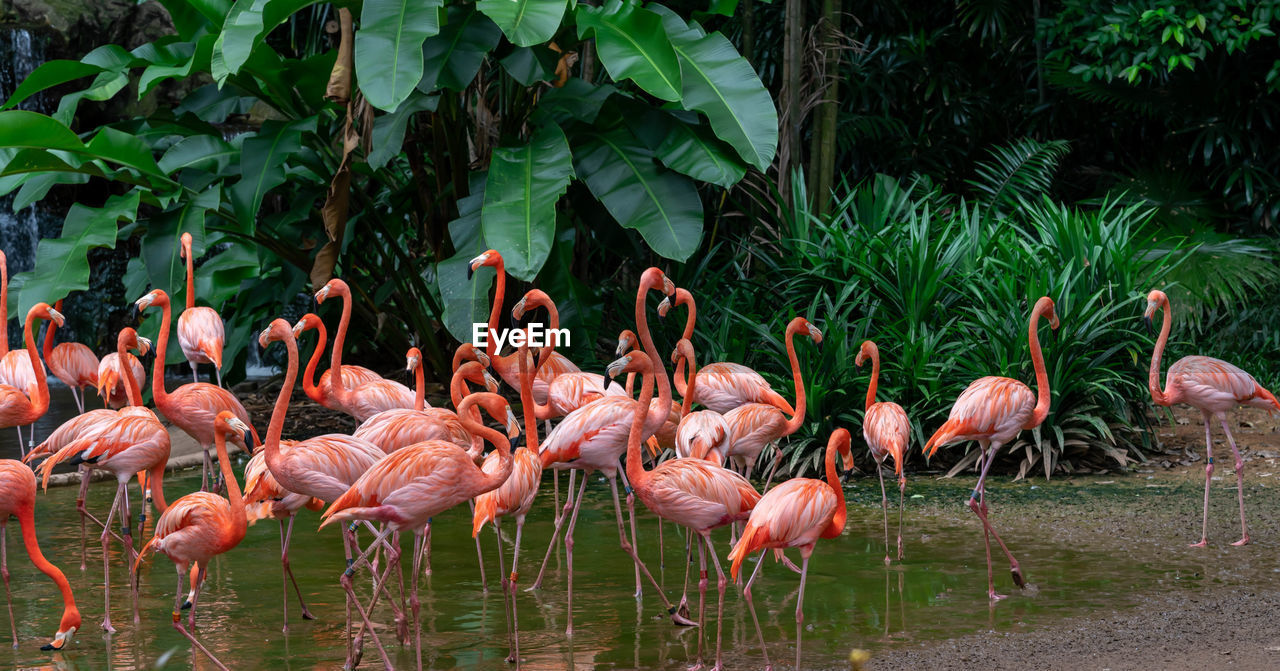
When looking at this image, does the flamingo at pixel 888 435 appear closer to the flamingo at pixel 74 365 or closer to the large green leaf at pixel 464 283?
the large green leaf at pixel 464 283

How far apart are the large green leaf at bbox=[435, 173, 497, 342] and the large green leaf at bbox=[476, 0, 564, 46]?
121 cm

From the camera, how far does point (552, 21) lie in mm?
6906

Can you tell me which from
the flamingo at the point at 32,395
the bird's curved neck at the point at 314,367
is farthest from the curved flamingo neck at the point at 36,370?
the bird's curved neck at the point at 314,367

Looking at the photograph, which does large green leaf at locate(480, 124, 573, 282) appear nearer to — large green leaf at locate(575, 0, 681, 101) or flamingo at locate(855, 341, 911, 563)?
large green leaf at locate(575, 0, 681, 101)

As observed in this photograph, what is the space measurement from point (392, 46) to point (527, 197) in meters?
1.16

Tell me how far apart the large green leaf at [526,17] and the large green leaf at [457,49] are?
40cm

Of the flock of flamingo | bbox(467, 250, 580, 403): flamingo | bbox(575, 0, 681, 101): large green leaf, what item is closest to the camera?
the flock of flamingo

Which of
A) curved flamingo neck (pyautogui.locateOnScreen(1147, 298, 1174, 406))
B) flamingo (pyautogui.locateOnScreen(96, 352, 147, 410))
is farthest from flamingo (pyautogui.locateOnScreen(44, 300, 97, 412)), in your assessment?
curved flamingo neck (pyautogui.locateOnScreen(1147, 298, 1174, 406))

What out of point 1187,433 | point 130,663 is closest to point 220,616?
point 130,663

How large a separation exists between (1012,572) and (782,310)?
326cm

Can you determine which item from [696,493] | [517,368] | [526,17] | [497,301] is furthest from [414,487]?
[526,17]

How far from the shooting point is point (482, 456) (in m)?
5.04

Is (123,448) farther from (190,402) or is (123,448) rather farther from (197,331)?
(197,331)

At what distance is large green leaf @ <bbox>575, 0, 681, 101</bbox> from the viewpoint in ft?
22.8
